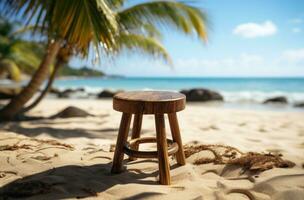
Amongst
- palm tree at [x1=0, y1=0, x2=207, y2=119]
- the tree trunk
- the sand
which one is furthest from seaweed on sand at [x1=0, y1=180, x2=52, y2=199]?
the tree trunk

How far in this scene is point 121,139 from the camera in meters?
2.25

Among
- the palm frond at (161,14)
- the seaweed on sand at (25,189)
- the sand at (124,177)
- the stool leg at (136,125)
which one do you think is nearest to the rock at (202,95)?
the palm frond at (161,14)

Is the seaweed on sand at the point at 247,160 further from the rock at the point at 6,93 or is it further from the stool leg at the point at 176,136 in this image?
the rock at the point at 6,93

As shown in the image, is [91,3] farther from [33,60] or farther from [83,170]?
[33,60]

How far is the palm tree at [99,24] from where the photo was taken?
130 inches

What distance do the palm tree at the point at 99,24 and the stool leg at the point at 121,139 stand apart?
1.48 m

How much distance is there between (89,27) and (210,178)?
7.46 feet

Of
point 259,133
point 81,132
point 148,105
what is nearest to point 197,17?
point 259,133

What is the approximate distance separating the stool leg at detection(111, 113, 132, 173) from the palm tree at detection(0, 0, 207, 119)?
1.48 meters

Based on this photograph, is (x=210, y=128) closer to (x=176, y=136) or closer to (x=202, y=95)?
(x=176, y=136)

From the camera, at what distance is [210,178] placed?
2.27 meters

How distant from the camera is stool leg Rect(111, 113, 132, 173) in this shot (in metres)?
2.25

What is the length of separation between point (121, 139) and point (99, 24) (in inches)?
67.2

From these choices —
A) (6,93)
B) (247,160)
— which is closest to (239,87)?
(6,93)
